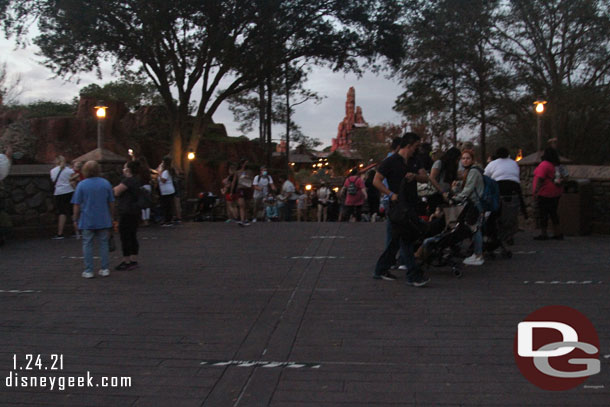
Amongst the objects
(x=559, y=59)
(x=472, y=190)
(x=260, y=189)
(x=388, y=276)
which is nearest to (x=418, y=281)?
(x=388, y=276)

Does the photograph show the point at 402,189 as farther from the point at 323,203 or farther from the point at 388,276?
the point at 323,203

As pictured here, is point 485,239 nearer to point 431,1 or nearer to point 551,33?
point 431,1

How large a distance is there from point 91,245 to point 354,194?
10321 mm

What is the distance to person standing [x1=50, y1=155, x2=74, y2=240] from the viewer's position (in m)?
13.3

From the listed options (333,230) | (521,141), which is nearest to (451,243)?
(333,230)

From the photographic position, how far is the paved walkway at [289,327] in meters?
4.28

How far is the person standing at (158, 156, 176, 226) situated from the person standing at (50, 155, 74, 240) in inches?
106

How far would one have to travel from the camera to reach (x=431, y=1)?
85.3 feet

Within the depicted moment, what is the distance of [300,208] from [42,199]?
12063mm

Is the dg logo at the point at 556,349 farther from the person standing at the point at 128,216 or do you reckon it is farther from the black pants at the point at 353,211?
the black pants at the point at 353,211

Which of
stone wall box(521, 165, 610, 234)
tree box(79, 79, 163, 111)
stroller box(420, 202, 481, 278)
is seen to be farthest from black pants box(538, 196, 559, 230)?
tree box(79, 79, 163, 111)

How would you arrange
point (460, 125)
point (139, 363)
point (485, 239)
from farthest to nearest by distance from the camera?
point (460, 125), point (485, 239), point (139, 363)

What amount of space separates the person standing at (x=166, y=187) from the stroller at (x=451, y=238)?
28.9ft

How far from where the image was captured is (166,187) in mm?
15781
